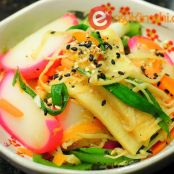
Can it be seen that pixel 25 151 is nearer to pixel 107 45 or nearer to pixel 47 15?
Result: pixel 107 45

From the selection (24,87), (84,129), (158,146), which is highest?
(24,87)

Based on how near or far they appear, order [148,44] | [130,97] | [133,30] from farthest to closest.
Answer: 1. [133,30]
2. [148,44]
3. [130,97]

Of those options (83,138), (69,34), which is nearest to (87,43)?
(69,34)

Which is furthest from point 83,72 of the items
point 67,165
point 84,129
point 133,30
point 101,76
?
point 133,30

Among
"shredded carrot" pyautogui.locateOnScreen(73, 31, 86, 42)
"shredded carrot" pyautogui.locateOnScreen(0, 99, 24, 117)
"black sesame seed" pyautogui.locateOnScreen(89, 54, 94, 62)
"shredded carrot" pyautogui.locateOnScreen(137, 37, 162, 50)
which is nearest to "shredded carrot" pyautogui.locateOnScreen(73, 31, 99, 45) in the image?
"shredded carrot" pyautogui.locateOnScreen(73, 31, 86, 42)

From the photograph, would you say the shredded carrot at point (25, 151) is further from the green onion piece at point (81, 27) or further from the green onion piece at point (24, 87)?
the green onion piece at point (81, 27)
